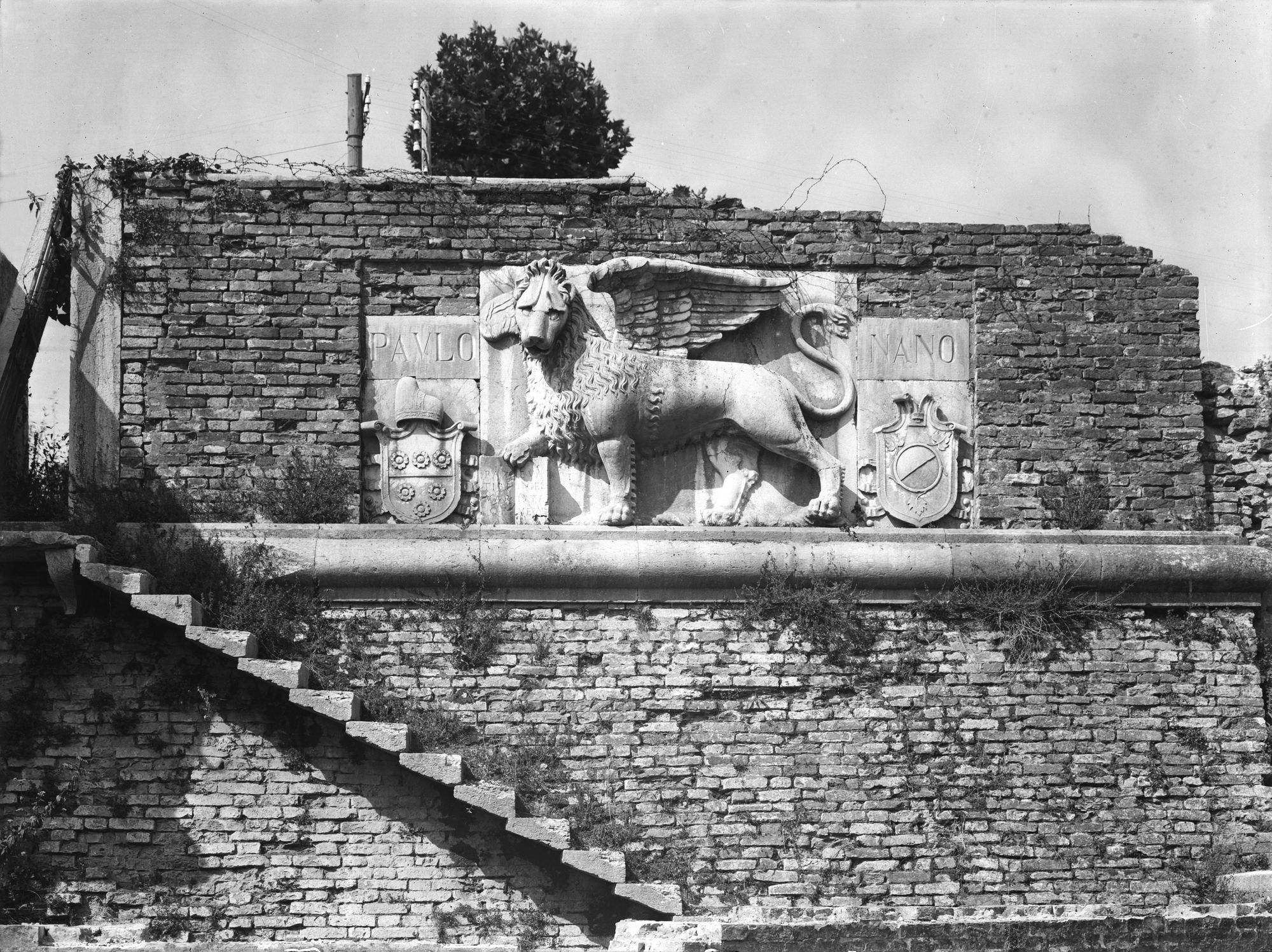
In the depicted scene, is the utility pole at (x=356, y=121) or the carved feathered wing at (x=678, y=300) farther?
the utility pole at (x=356, y=121)

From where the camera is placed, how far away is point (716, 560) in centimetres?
1012

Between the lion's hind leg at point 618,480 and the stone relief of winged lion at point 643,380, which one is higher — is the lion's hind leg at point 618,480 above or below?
below

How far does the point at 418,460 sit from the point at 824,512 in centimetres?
252

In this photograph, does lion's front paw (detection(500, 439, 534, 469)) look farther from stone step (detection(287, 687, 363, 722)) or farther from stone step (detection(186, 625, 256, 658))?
stone step (detection(186, 625, 256, 658))

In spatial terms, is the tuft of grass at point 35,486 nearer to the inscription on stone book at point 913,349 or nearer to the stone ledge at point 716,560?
the stone ledge at point 716,560

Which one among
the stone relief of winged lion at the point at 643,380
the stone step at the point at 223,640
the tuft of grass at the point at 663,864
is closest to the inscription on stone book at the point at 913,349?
the stone relief of winged lion at the point at 643,380

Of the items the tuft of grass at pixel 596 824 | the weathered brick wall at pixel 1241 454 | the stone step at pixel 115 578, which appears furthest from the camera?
the weathered brick wall at pixel 1241 454

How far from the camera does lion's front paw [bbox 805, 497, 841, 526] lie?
34.2 ft

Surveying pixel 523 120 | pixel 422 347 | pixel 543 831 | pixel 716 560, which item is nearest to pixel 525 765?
pixel 543 831

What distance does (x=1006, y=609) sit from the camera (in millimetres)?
10312

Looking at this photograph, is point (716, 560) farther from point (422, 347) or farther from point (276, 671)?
point (276, 671)

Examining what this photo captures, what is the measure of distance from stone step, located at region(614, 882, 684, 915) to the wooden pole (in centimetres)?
721

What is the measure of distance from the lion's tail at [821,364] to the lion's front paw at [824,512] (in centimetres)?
56

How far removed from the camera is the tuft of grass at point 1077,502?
417 inches
